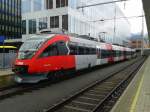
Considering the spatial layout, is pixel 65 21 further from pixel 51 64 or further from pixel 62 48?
pixel 51 64

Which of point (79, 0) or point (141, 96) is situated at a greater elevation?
point (79, 0)

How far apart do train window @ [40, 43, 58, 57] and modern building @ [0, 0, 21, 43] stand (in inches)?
2198

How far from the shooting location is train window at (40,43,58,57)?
17580 millimetres

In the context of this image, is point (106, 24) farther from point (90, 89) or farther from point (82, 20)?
point (90, 89)

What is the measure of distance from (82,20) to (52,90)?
4639 centimetres

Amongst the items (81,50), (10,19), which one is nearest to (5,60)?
(81,50)

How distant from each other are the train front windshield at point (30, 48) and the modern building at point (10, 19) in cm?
5597

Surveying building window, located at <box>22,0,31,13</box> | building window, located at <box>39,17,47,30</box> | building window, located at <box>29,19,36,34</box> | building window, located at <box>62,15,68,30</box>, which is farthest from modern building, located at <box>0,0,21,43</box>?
building window, located at <box>62,15,68,30</box>

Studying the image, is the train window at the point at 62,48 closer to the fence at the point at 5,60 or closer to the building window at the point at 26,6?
the fence at the point at 5,60

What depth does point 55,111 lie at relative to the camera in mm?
10516

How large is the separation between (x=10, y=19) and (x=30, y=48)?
62077mm

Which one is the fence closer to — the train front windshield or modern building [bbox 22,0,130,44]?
the train front windshield

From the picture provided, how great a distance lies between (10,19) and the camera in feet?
254

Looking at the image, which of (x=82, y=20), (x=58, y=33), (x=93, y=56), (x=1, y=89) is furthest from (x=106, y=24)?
(x=1, y=89)
